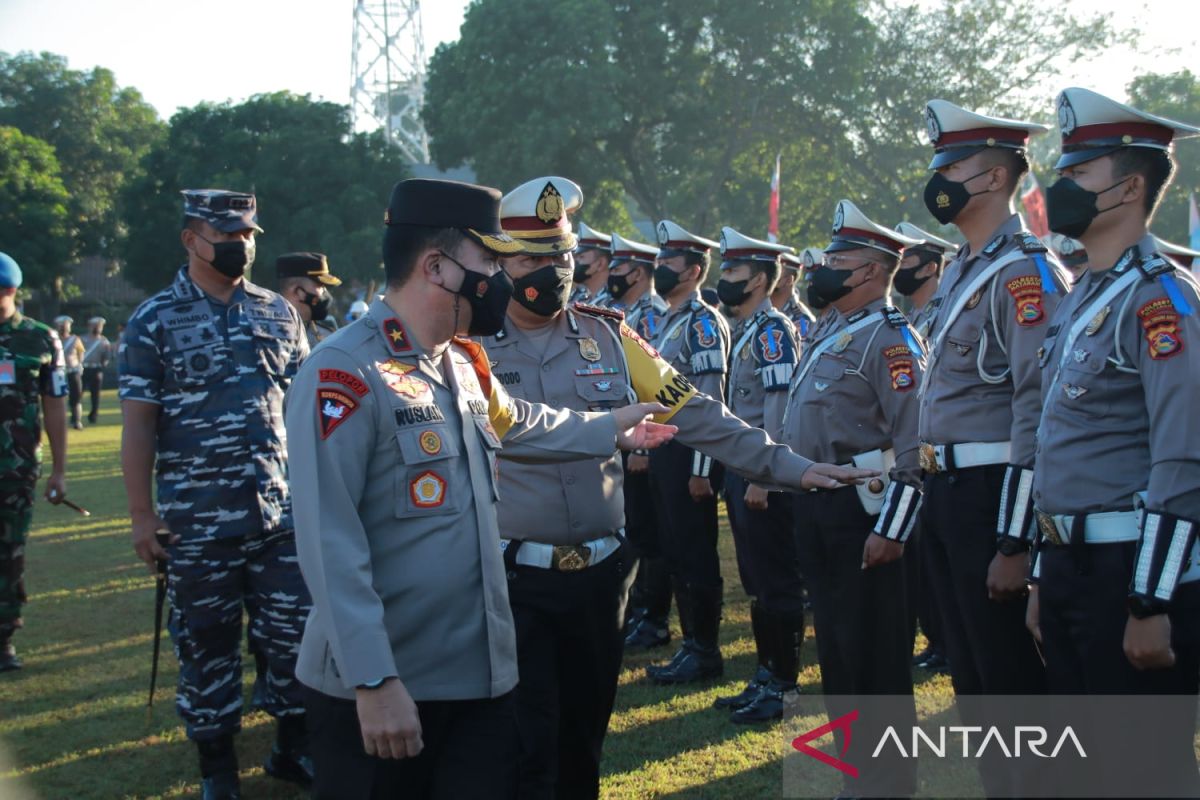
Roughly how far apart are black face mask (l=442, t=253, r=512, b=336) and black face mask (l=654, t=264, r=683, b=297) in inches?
192

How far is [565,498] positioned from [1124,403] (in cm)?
183

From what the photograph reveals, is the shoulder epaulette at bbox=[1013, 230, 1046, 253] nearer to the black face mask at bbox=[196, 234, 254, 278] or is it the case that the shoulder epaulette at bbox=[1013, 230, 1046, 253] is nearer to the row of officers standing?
the row of officers standing

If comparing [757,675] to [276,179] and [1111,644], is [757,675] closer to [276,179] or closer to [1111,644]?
[1111,644]

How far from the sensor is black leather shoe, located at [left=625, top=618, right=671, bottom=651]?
24.6ft

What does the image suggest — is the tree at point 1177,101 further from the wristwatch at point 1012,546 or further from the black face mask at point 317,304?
the wristwatch at point 1012,546

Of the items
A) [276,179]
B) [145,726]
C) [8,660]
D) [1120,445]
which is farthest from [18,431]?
[276,179]

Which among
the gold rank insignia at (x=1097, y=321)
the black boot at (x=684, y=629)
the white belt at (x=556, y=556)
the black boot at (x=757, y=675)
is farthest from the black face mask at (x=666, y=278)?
the gold rank insignia at (x=1097, y=321)

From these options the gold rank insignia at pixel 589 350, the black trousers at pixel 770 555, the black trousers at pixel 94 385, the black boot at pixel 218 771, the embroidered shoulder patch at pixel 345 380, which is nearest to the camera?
the embroidered shoulder patch at pixel 345 380

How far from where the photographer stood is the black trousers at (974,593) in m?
3.89

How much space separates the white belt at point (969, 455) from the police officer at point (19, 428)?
551 centimetres

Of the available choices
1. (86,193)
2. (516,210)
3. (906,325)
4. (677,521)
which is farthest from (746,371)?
(86,193)

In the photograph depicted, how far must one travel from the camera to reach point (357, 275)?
120 ft

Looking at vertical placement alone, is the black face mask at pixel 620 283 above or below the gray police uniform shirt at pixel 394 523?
above

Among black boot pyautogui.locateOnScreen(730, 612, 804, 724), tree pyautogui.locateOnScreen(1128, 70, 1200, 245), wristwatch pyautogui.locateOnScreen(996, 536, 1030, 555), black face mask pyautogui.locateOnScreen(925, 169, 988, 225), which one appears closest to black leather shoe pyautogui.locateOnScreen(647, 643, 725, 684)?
black boot pyautogui.locateOnScreen(730, 612, 804, 724)
